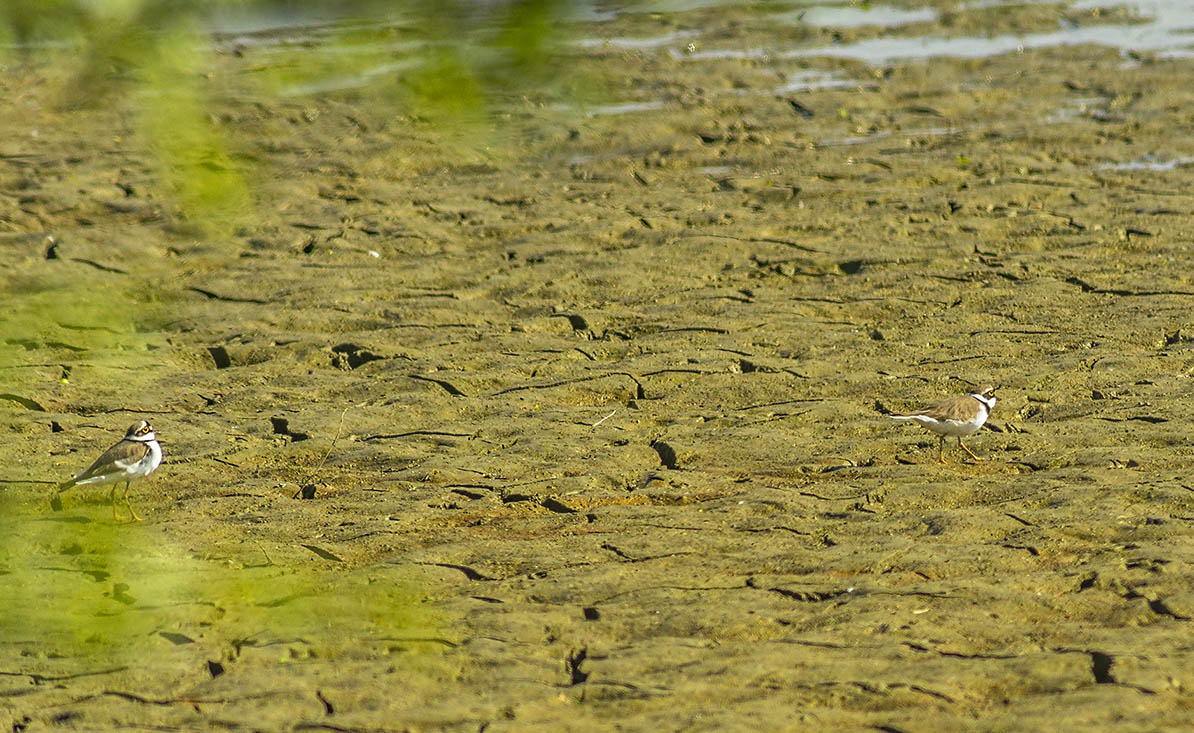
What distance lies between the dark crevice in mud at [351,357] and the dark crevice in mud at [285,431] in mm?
930

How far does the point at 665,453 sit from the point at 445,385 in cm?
163

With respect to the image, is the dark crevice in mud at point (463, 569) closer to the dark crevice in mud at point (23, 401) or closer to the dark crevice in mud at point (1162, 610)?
the dark crevice in mud at point (1162, 610)

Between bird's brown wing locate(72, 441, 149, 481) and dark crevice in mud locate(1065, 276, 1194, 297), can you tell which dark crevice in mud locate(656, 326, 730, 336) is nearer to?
dark crevice in mud locate(1065, 276, 1194, 297)

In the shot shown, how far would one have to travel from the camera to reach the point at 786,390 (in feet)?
26.0

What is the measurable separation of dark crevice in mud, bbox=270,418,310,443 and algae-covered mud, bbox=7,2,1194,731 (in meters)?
0.06

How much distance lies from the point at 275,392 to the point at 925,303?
413 centimetres

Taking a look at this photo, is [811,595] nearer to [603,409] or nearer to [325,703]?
[325,703]

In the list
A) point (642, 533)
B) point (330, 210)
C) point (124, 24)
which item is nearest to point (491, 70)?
point (124, 24)

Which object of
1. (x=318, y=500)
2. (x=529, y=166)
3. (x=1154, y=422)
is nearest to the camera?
(x=318, y=500)

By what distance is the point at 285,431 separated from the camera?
7.60 m

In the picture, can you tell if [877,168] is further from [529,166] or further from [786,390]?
[786,390]

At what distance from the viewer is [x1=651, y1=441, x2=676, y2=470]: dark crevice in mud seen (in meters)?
7.07

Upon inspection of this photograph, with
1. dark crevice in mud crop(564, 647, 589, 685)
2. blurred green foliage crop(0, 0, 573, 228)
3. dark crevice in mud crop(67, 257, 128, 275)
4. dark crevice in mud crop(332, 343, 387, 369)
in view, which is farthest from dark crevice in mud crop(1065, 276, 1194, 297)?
blurred green foliage crop(0, 0, 573, 228)

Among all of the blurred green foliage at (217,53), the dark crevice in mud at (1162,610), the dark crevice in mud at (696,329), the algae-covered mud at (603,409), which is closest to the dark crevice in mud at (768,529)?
the algae-covered mud at (603,409)
